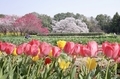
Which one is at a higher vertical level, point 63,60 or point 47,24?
point 47,24

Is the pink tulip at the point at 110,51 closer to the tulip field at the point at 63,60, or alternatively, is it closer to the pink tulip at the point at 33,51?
the tulip field at the point at 63,60

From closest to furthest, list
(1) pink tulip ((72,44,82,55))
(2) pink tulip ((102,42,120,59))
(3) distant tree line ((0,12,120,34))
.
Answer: (2) pink tulip ((102,42,120,59)) < (1) pink tulip ((72,44,82,55)) < (3) distant tree line ((0,12,120,34))

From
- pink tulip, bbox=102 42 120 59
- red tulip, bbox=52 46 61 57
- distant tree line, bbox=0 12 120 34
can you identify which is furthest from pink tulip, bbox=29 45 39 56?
distant tree line, bbox=0 12 120 34

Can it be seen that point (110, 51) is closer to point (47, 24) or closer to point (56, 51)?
point (56, 51)

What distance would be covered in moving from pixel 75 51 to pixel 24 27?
1488 inches

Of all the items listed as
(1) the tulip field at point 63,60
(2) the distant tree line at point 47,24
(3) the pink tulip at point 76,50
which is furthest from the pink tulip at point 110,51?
(2) the distant tree line at point 47,24

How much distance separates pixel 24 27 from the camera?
1560 inches

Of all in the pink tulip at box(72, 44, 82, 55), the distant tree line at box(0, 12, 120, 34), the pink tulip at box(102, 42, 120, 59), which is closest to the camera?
the pink tulip at box(102, 42, 120, 59)

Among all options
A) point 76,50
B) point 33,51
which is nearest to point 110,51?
point 76,50

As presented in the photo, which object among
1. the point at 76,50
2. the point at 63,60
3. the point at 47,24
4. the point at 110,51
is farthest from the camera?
the point at 47,24

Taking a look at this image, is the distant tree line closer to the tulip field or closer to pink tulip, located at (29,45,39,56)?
the tulip field

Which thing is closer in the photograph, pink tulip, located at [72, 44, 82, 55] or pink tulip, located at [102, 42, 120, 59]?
pink tulip, located at [102, 42, 120, 59]

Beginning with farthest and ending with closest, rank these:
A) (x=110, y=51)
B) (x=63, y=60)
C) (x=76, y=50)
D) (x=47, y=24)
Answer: (x=47, y=24) → (x=63, y=60) → (x=76, y=50) → (x=110, y=51)

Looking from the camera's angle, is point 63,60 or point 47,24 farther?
point 47,24
